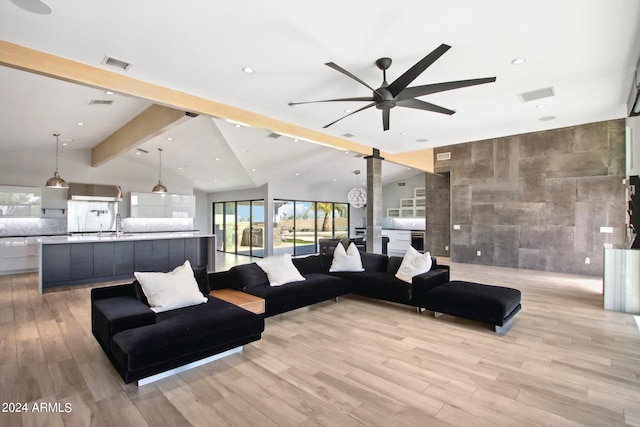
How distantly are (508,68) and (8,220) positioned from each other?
35.7 ft

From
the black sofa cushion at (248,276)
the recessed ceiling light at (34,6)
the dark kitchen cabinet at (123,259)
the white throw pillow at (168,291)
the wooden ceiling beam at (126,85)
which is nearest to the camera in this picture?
the recessed ceiling light at (34,6)

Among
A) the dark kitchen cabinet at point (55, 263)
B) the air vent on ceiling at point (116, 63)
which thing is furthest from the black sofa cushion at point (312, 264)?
the dark kitchen cabinet at point (55, 263)

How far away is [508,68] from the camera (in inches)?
134

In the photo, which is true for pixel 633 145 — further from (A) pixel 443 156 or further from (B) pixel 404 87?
(B) pixel 404 87

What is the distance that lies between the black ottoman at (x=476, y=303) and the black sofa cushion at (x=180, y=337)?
8.04 ft

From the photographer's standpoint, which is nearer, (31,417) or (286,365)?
(31,417)

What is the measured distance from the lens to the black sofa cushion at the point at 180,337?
93.9 inches

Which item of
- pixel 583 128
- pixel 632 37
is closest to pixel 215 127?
pixel 632 37

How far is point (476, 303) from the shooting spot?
3.85 meters

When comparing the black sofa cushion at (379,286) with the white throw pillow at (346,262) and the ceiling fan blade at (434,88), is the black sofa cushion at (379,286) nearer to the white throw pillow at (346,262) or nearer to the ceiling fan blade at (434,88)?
the white throw pillow at (346,262)

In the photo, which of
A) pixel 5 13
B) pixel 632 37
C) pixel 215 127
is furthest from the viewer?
pixel 215 127

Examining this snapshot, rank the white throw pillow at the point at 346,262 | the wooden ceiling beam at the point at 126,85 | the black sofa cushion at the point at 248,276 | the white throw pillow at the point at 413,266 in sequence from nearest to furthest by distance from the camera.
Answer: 1. the wooden ceiling beam at the point at 126,85
2. the black sofa cushion at the point at 248,276
3. the white throw pillow at the point at 413,266
4. the white throw pillow at the point at 346,262

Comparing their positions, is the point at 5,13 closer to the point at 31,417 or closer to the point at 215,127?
the point at 31,417

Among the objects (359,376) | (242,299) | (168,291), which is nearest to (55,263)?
(168,291)
